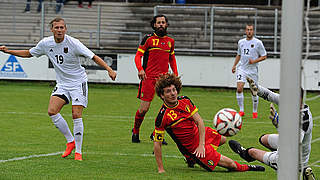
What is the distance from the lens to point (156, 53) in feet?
36.0

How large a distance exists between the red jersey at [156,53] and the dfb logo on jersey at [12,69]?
42.8 ft

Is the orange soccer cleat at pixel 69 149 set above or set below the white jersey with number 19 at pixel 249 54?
below

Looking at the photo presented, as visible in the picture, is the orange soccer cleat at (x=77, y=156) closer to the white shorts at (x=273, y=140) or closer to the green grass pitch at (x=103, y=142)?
the green grass pitch at (x=103, y=142)

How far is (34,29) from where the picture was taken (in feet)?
87.9

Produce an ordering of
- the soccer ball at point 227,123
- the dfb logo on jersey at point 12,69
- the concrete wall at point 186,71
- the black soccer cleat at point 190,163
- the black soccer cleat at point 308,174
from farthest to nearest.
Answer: the dfb logo on jersey at point 12,69 < the concrete wall at point 186,71 < the black soccer cleat at point 190,163 < the soccer ball at point 227,123 < the black soccer cleat at point 308,174

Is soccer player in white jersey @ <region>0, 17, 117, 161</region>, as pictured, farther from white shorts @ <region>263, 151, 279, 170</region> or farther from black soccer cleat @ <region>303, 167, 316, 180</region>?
black soccer cleat @ <region>303, 167, 316, 180</region>

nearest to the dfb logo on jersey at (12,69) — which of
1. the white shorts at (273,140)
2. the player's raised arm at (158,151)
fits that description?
the player's raised arm at (158,151)

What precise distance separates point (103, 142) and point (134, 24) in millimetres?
17180

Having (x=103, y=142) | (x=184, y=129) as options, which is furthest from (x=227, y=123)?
(x=103, y=142)

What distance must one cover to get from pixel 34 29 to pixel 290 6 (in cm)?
2287

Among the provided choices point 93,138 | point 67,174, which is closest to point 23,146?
point 93,138

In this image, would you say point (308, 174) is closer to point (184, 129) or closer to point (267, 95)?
point (267, 95)

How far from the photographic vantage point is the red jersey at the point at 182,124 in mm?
7715

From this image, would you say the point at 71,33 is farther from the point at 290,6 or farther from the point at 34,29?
the point at 290,6
